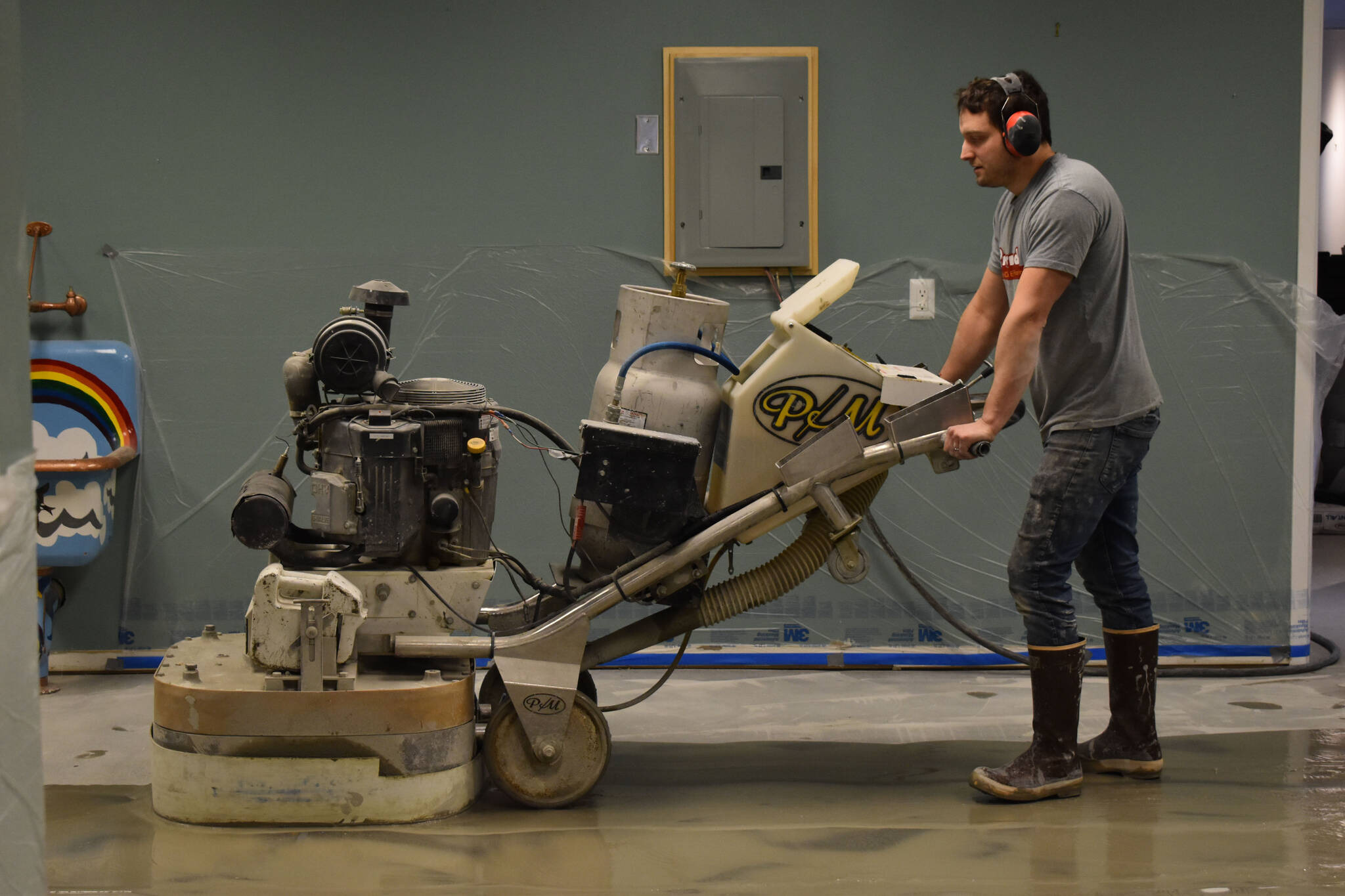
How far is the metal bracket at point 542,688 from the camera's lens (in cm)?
239

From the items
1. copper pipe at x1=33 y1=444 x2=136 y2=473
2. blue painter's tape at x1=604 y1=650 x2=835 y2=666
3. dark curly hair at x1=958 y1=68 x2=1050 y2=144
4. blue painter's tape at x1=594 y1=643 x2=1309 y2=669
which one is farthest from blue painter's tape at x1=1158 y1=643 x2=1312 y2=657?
copper pipe at x1=33 y1=444 x2=136 y2=473

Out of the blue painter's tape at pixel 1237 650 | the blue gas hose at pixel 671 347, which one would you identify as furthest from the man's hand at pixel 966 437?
the blue painter's tape at pixel 1237 650

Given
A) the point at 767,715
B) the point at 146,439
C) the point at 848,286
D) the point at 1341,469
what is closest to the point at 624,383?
the point at 848,286

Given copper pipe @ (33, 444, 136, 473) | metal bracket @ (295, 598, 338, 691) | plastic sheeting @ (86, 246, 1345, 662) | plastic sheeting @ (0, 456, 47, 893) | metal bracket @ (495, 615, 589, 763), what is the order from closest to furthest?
plastic sheeting @ (0, 456, 47, 893) < metal bracket @ (295, 598, 338, 691) < metal bracket @ (495, 615, 589, 763) < copper pipe @ (33, 444, 136, 473) < plastic sheeting @ (86, 246, 1345, 662)

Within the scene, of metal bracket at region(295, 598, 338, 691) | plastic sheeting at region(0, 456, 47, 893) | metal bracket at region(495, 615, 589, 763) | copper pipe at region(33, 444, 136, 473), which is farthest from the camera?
copper pipe at region(33, 444, 136, 473)

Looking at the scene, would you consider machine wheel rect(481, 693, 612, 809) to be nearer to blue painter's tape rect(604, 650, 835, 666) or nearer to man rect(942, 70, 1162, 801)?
man rect(942, 70, 1162, 801)

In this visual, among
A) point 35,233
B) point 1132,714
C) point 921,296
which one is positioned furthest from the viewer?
point 921,296

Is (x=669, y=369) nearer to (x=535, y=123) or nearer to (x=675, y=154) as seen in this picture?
(x=675, y=154)

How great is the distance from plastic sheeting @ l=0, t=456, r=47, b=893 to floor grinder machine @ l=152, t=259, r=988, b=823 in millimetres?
1212

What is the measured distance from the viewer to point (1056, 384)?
248cm

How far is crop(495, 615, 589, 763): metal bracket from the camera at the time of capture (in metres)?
2.39

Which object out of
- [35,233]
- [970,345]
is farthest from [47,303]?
[970,345]

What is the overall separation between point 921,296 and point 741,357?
55 cm

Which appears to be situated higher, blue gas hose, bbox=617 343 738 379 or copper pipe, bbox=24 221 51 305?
copper pipe, bbox=24 221 51 305
